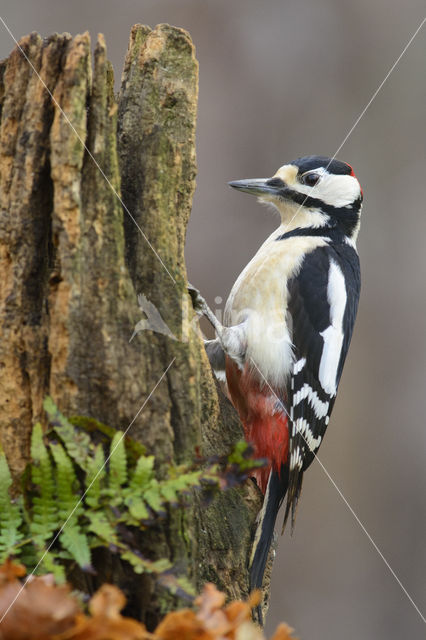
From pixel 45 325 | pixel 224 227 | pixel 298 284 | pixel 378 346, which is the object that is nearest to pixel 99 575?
pixel 45 325

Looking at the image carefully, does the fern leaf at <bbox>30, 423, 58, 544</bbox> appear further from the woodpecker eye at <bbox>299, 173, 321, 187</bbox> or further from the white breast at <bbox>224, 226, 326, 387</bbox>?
the woodpecker eye at <bbox>299, 173, 321, 187</bbox>

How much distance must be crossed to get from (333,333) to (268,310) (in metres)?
0.27

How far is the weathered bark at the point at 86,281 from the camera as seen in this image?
61.8 inches

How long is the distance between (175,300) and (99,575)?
64 centimetres

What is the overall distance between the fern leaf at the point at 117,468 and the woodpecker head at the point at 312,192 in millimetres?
1661

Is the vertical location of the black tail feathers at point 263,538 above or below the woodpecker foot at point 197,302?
below

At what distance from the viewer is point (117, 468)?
4.74 ft

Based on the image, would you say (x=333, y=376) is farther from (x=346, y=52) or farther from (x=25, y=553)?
(x=346, y=52)

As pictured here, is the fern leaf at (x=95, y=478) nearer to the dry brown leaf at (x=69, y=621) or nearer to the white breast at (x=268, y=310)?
the dry brown leaf at (x=69, y=621)

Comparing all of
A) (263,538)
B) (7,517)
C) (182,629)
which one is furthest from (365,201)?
(182,629)

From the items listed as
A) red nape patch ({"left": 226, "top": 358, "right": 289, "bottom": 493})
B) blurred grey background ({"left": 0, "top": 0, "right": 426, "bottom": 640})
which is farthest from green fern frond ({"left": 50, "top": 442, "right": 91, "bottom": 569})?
blurred grey background ({"left": 0, "top": 0, "right": 426, "bottom": 640})

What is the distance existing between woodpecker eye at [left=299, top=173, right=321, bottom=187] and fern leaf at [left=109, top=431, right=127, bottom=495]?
1.76 metres

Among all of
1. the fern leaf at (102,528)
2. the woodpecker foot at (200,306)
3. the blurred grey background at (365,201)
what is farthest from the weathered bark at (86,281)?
the blurred grey background at (365,201)

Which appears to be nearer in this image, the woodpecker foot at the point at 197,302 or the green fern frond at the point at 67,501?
the green fern frond at the point at 67,501
